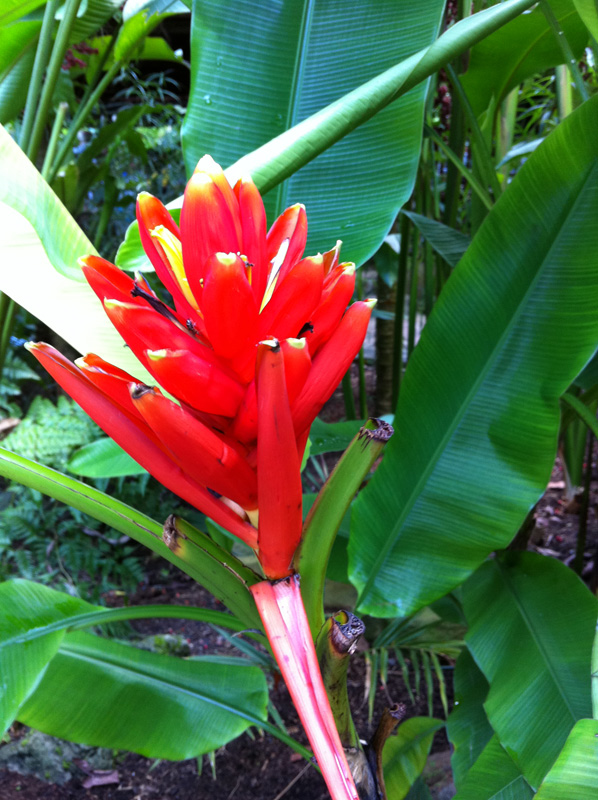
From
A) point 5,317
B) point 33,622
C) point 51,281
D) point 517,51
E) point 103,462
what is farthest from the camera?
point 5,317

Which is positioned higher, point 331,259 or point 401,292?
point 331,259

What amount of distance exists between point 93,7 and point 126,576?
4.32 feet

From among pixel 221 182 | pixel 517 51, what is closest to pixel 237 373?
pixel 221 182

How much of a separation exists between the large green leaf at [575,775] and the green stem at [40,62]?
102 centimetres

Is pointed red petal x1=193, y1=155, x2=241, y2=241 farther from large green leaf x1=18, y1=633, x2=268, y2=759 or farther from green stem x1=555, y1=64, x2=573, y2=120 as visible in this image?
green stem x1=555, y1=64, x2=573, y2=120

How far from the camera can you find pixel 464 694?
0.82 metres

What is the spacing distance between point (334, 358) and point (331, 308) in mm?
34

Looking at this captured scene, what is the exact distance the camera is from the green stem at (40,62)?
88 centimetres

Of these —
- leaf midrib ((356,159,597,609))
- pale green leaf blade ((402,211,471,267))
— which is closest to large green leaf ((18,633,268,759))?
leaf midrib ((356,159,597,609))

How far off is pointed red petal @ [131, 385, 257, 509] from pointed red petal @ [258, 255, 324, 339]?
7 centimetres

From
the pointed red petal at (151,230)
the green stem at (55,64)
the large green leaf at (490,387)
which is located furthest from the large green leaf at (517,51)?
the pointed red petal at (151,230)

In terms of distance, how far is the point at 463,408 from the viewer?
0.67 m

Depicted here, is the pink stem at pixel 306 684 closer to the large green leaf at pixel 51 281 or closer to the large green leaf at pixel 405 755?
the large green leaf at pixel 51 281

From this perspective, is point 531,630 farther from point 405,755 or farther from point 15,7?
point 15,7
